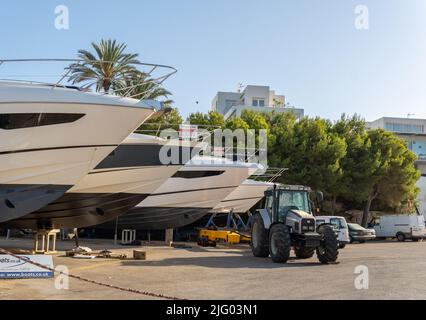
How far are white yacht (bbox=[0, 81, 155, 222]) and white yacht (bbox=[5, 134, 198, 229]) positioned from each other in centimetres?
180

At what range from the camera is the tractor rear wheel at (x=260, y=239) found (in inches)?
609

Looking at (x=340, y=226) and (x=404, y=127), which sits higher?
(x=404, y=127)

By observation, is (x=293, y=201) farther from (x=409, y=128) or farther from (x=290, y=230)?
(x=409, y=128)

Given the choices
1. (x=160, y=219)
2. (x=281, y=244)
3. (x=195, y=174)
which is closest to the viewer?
(x=281, y=244)

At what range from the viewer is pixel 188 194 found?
22.7m

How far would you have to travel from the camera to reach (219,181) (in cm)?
2369

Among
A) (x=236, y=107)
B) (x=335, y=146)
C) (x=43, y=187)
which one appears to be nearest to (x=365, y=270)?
(x=43, y=187)

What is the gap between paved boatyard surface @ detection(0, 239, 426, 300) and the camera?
8297 millimetres

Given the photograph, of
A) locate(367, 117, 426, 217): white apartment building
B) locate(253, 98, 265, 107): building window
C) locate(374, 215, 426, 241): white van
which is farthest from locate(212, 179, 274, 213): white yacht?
locate(367, 117, 426, 217): white apartment building

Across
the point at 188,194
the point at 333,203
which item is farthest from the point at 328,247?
the point at 333,203

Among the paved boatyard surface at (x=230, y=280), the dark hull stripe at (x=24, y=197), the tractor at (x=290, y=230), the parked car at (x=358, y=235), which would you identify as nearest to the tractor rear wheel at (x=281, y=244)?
the tractor at (x=290, y=230)

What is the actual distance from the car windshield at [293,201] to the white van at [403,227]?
18591 millimetres

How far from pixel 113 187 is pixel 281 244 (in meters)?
6.41
